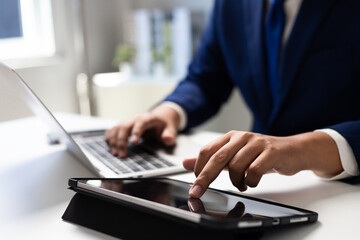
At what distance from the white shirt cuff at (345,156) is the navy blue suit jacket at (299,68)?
0.50 ft

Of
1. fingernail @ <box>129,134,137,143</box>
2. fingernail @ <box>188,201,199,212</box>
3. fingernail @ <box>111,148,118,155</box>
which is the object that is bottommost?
fingernail @ <box>111,148,118,155</box>

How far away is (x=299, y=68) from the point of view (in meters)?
1.01

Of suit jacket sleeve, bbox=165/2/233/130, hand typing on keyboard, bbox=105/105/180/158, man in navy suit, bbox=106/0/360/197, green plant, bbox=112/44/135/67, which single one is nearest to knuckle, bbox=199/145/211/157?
man in navy suit, bbox=106/0/360/197

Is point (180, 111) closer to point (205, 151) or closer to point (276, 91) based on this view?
point (276, 91)

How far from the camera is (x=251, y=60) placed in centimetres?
115

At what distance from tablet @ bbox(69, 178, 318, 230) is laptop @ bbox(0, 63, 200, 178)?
0.13 m

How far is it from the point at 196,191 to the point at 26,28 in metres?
1.79

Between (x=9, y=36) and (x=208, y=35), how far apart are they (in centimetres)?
108

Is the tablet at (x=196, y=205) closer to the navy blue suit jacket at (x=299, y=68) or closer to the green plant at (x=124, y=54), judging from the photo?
the navy blue suit jacket at (x=299, y=68)

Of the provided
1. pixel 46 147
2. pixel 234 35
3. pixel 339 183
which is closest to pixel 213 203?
pixel 339 183

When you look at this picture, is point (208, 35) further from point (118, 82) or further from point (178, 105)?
point (118, 82)

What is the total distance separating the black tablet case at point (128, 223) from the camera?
463mm

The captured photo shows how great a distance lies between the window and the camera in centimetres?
199

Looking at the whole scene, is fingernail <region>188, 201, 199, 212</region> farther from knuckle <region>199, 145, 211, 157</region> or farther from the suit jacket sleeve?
the suit jacket sleeve
